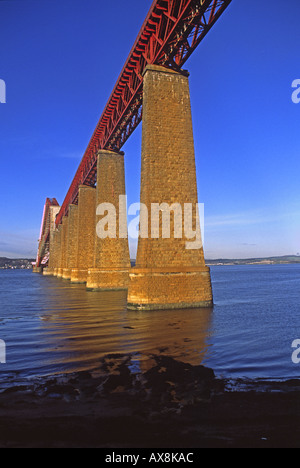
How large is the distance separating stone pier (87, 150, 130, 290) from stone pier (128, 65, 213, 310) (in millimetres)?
10318

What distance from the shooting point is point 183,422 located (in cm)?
362

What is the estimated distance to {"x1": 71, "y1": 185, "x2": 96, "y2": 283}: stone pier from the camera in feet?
102

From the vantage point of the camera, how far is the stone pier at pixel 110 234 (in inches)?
939

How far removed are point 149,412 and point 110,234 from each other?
20.6 meters

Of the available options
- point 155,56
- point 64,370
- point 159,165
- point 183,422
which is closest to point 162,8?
point 155,56

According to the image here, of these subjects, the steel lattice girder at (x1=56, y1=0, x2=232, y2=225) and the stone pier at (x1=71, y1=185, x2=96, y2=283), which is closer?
the steel lattice girder at (x1=56, y1=0, x2=232, y2=225)

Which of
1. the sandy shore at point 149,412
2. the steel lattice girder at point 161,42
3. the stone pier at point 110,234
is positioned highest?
the steel lattice girder at point 161,42

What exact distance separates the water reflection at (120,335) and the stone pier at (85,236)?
1744 cm

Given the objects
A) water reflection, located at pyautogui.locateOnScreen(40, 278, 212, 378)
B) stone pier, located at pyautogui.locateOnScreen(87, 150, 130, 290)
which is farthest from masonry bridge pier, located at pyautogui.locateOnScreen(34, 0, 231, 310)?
stone pier, located at pyautogui.locateOnScreen(87, 150, 130, 290)

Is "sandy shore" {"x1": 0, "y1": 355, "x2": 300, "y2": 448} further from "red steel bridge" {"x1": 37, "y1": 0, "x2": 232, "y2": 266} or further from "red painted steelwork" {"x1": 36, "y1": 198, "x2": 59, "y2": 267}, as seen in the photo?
"red painted steelwork" {"x1": 36, "y1": 198, "x2": 59, "y2": 267}

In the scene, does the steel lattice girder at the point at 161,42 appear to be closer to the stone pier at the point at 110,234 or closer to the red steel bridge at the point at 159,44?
the red steel bridge at the point at 159,44

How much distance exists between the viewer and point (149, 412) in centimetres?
388

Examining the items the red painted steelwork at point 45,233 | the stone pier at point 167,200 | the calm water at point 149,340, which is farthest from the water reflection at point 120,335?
the red painted steelwork at point 45,233

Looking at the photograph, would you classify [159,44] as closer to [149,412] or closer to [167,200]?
[167,200]
